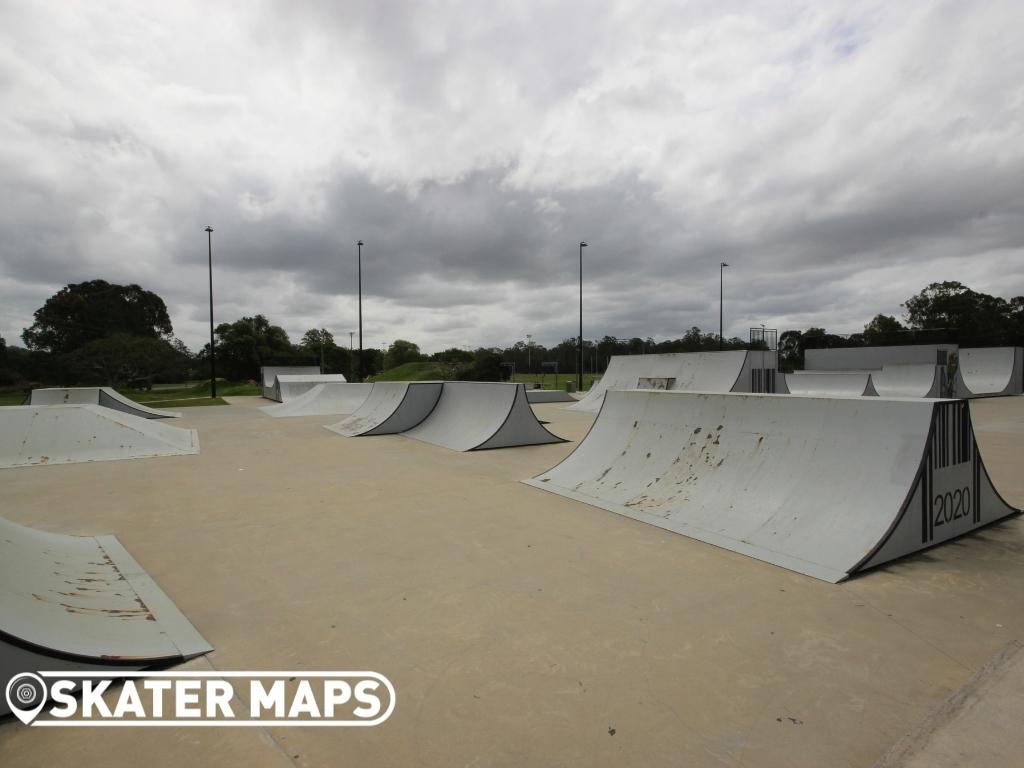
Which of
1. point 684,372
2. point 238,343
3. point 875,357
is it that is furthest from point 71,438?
point 238,343

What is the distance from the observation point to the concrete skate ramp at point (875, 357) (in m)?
25.5

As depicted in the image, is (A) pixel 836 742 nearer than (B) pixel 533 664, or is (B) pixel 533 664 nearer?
(A) pixel 836 742

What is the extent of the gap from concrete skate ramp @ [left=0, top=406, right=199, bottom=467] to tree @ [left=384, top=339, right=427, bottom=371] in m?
75.1

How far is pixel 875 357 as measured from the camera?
94.2 ft

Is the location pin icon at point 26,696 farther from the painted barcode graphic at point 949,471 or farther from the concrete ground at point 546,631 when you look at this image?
the painted barcode graphic at point 949,471

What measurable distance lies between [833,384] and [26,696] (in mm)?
22783

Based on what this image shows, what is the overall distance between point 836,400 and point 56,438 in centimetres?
1183

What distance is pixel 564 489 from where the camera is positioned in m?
5.95

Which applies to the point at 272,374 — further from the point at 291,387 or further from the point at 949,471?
the point at 949,471

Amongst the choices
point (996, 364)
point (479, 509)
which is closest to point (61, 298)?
point (479, 509)

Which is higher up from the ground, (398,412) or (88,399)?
(88,399)

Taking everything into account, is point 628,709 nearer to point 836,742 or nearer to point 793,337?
point 836,742

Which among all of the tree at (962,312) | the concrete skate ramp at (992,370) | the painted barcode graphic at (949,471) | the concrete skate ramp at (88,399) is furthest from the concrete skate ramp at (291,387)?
the tree at (962,312)

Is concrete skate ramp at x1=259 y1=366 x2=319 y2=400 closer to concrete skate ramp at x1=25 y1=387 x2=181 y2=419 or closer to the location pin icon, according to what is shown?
concrete skate ramp at x1=25 y1=387 x2=181 y2=419
